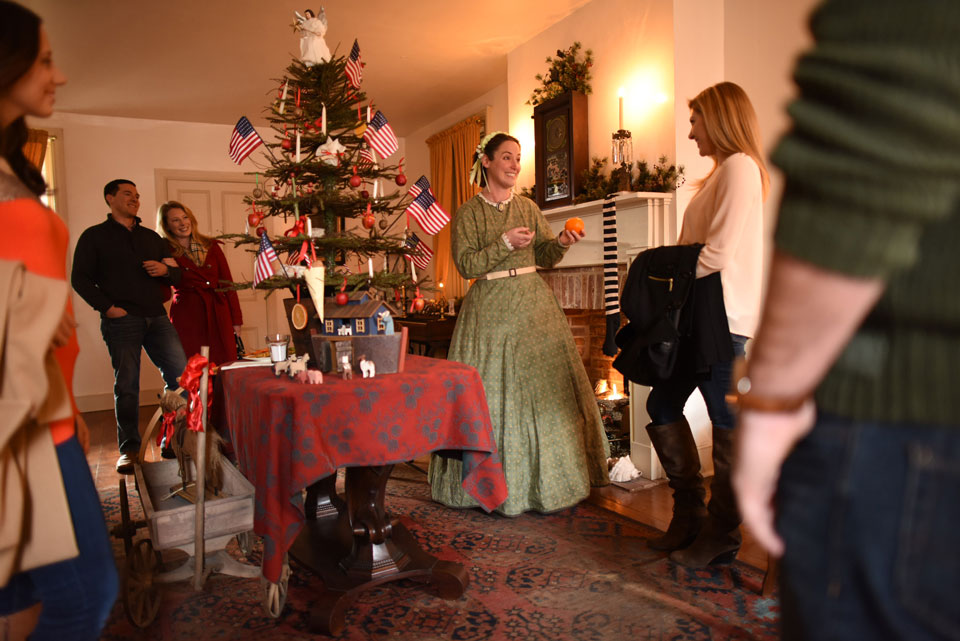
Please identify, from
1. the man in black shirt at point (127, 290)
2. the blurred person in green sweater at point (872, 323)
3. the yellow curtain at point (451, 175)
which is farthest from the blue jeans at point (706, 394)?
the yellow curtain at point (451, 175)

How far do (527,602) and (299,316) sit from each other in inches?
49.5

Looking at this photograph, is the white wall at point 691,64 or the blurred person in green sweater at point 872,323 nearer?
the blurred person in green sweater at point 872,323

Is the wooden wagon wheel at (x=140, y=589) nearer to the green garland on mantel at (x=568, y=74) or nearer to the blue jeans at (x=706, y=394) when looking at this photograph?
the blue jeans at (x=706, y=394)

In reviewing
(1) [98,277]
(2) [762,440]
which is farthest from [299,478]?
(1) [98,277]

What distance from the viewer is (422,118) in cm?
726

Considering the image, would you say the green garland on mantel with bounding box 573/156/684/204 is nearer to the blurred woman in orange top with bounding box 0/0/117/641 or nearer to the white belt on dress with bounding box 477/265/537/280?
the white belt on dress with bounding box 477/265/537/280

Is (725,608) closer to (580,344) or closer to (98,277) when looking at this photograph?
(580,344)

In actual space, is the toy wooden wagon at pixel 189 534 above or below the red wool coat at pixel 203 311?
below

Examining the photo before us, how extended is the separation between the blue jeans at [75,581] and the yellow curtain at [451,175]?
5292 millimetres

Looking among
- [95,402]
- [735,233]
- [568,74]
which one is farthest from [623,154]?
[95,402]

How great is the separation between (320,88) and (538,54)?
2875 mm

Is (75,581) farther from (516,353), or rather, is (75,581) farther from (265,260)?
(516,353)

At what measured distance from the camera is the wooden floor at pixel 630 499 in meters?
2.43

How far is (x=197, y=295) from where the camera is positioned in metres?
4.21
